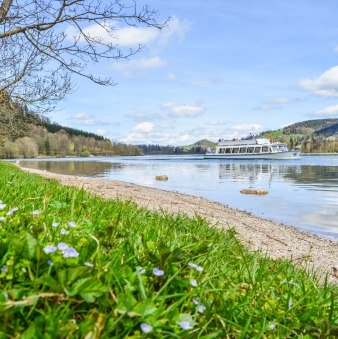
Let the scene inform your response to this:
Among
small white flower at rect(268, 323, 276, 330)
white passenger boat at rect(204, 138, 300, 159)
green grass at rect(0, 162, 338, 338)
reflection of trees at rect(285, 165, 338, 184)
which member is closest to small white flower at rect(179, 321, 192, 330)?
green grass at rect(0, 162, 338, 338)

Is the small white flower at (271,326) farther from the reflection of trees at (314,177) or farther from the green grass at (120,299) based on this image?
the reflection of trees at (314,177)

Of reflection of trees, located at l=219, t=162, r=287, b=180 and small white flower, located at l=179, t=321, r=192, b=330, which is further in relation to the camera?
reflection of trees, located at l=219, t=162, r=287, b=180

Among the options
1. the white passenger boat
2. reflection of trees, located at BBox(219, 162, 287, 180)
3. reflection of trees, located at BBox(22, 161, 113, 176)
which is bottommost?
reflection of trees, located at BBox(22, 161, 113, 176)

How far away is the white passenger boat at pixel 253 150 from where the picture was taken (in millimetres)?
111438

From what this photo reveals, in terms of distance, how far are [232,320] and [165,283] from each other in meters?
0.49

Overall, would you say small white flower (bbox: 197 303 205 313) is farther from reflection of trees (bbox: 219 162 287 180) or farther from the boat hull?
the boat hull

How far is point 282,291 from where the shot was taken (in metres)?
3.03

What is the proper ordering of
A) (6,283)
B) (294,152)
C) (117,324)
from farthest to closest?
(294,152) < (6,283) < (117,324)

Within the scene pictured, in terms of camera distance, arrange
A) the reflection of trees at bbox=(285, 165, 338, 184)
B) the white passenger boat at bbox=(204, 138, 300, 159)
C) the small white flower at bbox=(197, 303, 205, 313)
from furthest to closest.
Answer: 1. the white passenger boat at bbox=(204, 138, 300, 159)
2. the reflection of trees at bbox=(285, 165, 338, 184)
3. the small white flower at bbox=(197, 303, 205, 313)

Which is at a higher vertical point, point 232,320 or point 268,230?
point 232,320

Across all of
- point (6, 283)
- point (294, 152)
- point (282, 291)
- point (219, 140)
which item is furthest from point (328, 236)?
point (219, 140)

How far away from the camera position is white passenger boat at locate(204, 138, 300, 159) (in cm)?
11144

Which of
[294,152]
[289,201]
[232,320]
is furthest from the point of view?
[294,152]

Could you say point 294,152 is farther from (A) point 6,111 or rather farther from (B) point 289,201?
(A) point 6,111
